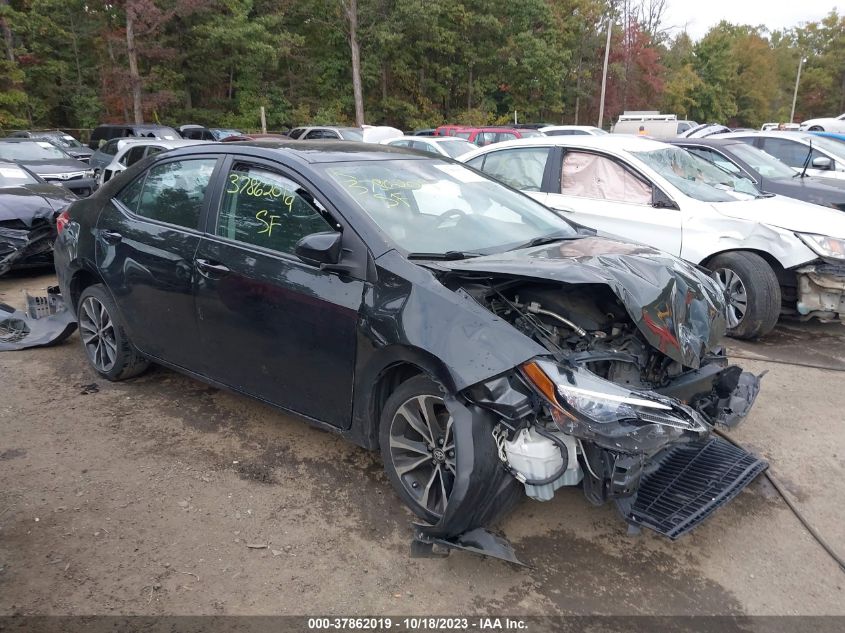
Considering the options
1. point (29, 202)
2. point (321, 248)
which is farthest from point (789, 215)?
point (29, 202)

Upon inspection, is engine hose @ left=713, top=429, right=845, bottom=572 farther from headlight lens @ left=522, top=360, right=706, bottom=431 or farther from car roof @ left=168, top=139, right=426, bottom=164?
car roof @ left=168, top=139, right=426, bottom=164

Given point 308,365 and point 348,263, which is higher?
point 348,263

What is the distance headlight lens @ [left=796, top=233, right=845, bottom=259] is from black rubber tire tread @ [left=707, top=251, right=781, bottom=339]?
359 millimetres

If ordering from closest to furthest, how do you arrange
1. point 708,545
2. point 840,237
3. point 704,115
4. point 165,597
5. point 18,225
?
1. point 165,597
2. point 708,545
3. point 840,237
4. point 18,225
5. point 704,115

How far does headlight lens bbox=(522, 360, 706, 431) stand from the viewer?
103 inches

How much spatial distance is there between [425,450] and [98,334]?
9.74ft

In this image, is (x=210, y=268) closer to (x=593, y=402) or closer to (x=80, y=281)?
(x=80, y=281)

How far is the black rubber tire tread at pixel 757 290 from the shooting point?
5621 millimetres

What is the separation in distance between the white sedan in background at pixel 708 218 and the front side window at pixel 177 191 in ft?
11.8

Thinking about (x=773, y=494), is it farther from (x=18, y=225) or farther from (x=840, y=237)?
(x=18, y=225)

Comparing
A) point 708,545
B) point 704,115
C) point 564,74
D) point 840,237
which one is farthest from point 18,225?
point 704,115

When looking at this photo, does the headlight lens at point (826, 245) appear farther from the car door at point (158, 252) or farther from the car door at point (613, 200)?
the car door at point (158, 252)

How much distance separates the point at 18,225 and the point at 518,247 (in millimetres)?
6441

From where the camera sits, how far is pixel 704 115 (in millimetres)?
58844
